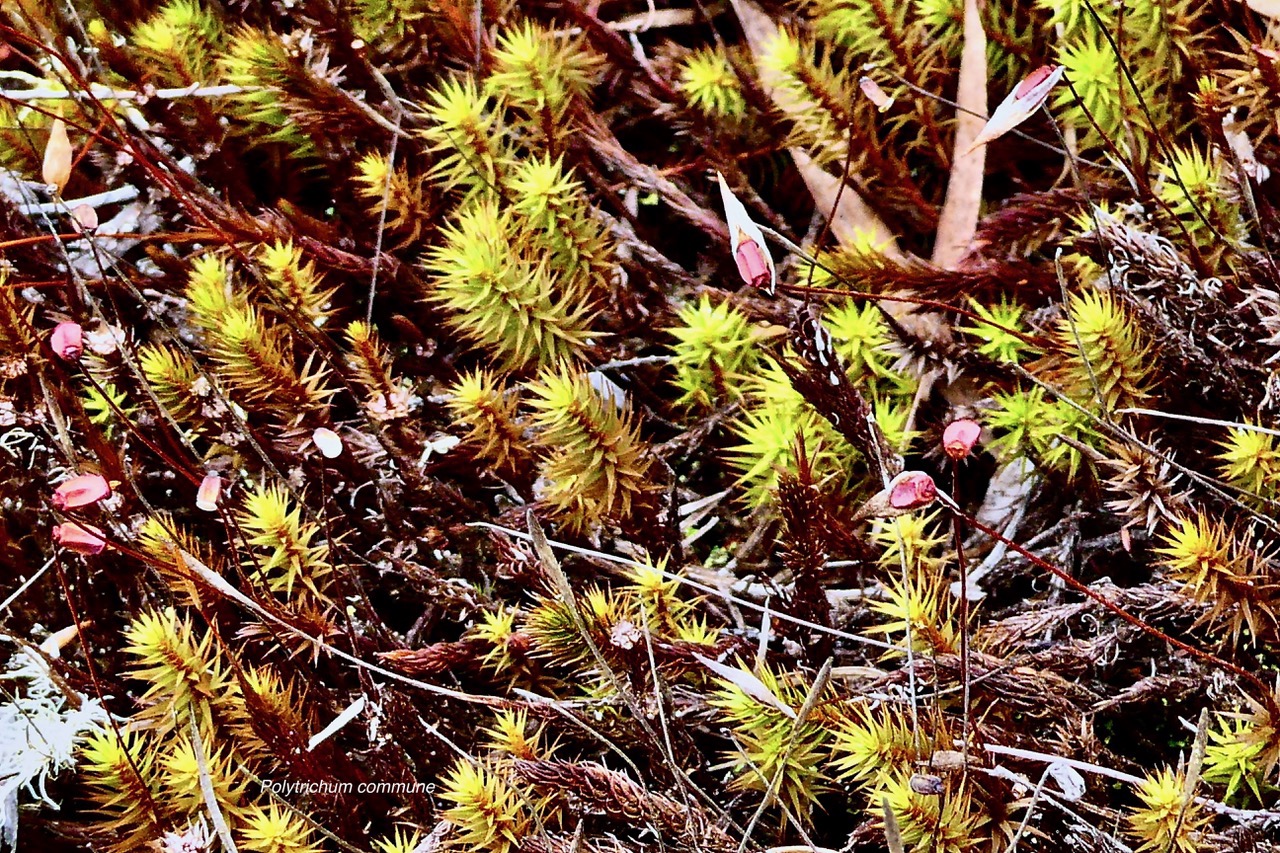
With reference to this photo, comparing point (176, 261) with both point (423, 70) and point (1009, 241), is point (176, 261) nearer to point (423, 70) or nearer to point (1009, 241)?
point (423, 70)

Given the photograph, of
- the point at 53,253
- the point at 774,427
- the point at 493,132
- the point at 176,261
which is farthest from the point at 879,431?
the point at 53,253

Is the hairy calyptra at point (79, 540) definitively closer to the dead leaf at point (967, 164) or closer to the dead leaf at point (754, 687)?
the dead leaf at point (754, 687)

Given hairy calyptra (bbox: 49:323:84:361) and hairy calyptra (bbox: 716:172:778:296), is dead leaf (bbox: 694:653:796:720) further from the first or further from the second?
hairy calyptra (bbox: 49:323:84:361)

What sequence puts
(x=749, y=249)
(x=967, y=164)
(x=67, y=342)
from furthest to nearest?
1. (x=967, y=164)
2. (x=67, y=342)
3. (x=749, y=249)

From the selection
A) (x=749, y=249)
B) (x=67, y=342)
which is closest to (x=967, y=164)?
(x=749, y=249)

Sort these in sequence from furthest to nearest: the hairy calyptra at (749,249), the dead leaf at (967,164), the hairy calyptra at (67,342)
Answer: the dead leaf at (967,164) < the hairy calyptra at (67,342) < the hairy calyptra at (749,249)

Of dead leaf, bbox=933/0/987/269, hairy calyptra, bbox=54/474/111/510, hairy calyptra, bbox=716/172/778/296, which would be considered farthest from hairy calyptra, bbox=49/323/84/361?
dead leaf, bbox=933/0/987/269

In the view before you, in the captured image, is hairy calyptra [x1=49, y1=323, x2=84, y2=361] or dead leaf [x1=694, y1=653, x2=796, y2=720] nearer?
dead leaf [x1=694, y1=653, x2=796, y2=720]

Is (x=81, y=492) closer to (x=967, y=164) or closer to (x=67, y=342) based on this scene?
(x=67, y=342)

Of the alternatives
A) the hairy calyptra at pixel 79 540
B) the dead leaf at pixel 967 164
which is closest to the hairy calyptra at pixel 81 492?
the hairy calyptra at pixel 79 540

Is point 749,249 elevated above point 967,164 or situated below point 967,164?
above

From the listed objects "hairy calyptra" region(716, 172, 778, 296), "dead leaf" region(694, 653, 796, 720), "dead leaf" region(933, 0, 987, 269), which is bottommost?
"dead leaf" region(694, 653, 796, 720)
